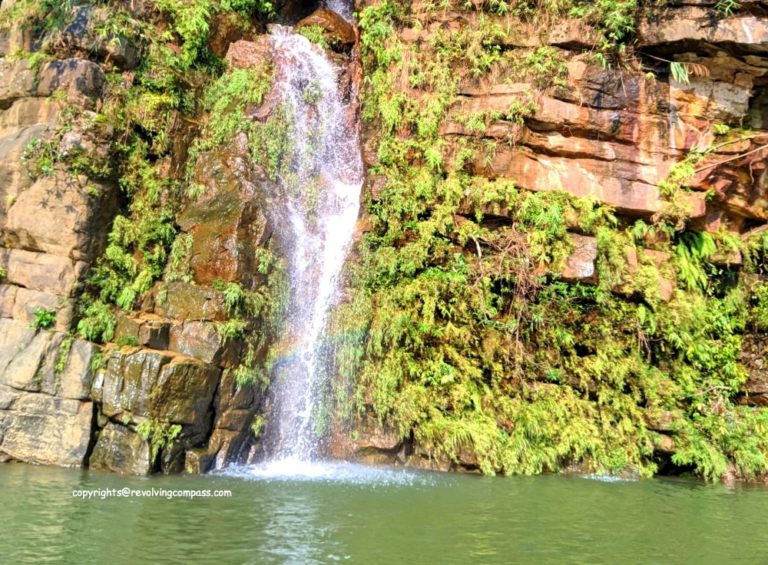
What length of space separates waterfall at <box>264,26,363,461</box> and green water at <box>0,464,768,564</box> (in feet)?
5.69

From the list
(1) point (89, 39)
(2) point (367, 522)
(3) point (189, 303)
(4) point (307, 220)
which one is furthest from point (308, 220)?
(2) point (367, 522)

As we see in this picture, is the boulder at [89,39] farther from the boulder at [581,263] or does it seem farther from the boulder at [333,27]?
the boulder at [581,263]

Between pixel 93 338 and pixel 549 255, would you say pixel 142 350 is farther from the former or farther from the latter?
Answer: pixel 549 255

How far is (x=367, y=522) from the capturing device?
289 inches

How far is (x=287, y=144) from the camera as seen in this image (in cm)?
1391

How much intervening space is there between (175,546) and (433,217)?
892cm

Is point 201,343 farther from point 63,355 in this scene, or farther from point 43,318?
point 43,318

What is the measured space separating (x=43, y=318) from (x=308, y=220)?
5316 millimetres

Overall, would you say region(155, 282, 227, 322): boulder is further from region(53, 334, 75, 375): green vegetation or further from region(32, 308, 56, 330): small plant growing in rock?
region(32, 308, 56, 330): small plant growing in rock

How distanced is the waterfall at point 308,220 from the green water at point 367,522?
1734mm

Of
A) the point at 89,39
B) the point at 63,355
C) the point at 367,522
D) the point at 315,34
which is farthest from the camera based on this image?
the point at 315,34

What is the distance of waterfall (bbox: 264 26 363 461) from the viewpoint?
11.6 meters

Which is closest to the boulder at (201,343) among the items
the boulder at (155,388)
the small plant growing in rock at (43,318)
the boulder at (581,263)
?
the boulder at (155,388)

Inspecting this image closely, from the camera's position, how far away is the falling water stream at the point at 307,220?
1155 centimetres
